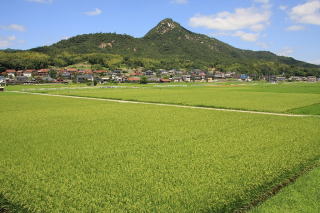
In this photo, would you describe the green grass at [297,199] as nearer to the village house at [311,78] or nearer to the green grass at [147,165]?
the green grass at [147,165]

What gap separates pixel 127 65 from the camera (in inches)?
6934

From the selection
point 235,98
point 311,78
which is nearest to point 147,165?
point 235,98

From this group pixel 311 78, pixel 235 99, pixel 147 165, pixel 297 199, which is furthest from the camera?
pixel 311 78

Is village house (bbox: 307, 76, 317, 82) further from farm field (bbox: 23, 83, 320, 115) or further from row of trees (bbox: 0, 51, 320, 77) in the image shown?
farm field (bbox: 23, 83, 320, 115)

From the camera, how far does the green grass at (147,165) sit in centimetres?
642

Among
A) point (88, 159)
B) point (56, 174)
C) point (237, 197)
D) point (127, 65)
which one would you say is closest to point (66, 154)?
point (88, 159)

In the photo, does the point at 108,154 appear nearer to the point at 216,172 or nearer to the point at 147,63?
the point at 216,172

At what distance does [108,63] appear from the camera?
173 meters

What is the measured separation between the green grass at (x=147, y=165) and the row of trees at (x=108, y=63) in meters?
146

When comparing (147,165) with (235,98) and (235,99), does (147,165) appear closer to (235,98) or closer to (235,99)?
(235,99)

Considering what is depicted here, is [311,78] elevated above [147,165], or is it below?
below

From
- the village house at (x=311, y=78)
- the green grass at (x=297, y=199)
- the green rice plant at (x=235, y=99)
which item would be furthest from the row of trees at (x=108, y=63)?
the green grass at (x=297, y=199)

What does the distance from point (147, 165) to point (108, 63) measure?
16985cm

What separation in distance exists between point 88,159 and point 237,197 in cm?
553
